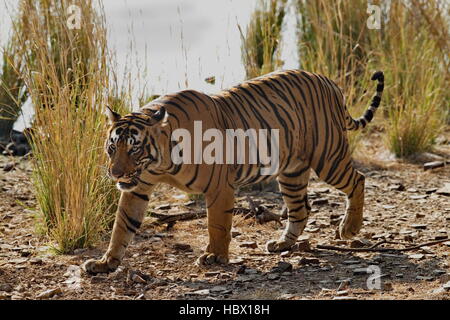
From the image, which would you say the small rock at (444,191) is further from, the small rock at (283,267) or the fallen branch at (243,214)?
the small rock at (283,267)

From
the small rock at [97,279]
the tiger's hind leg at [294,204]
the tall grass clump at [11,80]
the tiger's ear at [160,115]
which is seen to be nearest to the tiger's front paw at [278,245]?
the tiger's hind leg at [294,204]

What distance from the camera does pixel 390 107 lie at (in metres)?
8.69

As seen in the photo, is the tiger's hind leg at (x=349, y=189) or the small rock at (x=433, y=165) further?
the small rock at (x=433, y=165)

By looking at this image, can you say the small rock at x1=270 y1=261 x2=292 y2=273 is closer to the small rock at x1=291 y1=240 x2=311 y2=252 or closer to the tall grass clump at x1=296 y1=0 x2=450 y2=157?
the small rock at x1=291 y1=240 x2=311 y2=252

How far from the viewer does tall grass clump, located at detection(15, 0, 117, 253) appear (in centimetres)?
536

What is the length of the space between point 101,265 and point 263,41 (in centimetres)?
352

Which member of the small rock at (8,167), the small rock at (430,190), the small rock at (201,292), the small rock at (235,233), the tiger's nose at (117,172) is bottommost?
the small rock at (201,292)

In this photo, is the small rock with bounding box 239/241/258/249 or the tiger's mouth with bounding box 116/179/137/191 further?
the small rock with bounding box 239/241/258/249

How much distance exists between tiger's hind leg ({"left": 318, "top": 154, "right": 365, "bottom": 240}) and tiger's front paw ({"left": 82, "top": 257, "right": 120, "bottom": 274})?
1.51 m

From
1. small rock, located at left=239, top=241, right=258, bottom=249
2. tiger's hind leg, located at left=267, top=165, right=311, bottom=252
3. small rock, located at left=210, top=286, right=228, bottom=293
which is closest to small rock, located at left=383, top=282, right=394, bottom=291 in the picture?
small rock, located at left=210, top=286, right=228, bottom=293

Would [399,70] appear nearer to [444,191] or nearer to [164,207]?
[444,191]

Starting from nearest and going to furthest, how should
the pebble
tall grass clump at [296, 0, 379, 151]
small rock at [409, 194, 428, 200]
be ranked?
the pebble, small rock at [409, 194, 428, 200], tall grass clump at [296, 0, 379, 151]

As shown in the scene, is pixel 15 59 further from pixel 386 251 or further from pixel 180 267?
pixel 386 251

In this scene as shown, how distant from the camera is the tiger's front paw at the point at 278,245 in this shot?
549 cm
